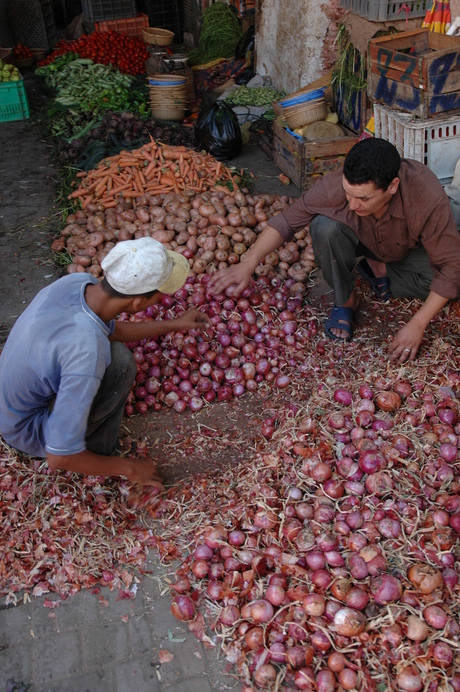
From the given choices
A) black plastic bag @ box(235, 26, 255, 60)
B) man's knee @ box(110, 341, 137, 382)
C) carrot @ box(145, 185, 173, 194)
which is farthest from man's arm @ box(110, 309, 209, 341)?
black plastic bag @ box(235, 26, 255, 60)

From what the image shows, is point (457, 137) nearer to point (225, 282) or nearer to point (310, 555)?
point (225, 282)

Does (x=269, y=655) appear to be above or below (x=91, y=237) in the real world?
below

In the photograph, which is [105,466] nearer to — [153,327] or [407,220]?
[153,327]

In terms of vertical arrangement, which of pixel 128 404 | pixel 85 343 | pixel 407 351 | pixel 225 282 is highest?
pixel 85 343

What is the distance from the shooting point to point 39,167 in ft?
20.4

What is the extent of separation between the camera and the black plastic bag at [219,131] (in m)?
5.57

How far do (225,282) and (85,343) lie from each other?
1251 mm

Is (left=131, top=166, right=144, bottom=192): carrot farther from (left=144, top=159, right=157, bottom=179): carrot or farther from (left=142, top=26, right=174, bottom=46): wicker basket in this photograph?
(left=142, top=26, right=174, bottom=46): wicker basket

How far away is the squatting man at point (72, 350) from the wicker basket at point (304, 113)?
138 inches

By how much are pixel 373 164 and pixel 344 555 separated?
164 cm

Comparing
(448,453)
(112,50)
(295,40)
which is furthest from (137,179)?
(112,50)

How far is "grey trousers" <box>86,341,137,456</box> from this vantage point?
94.5 inches

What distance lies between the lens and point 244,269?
305 cm

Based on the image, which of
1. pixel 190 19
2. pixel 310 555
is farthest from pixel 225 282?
pixel 190 19
